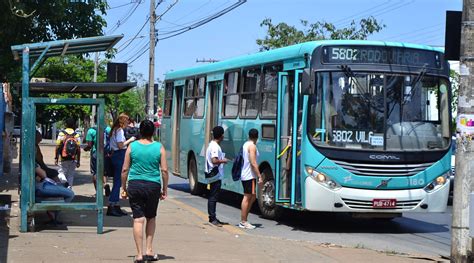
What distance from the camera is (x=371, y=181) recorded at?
1191 cm

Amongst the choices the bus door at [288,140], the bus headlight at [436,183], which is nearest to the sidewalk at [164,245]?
the bus door at [288,140]

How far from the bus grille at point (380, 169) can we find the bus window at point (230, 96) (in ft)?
13.1

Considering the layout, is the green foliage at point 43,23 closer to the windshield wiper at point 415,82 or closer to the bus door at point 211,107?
the bus door at point 211,107

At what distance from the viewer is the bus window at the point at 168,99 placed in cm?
2061

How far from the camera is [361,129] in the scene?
12.0 m

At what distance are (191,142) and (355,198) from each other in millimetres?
7275

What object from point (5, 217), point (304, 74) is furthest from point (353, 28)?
point (5, 217)

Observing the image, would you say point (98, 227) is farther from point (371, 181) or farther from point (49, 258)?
point (371, 181)

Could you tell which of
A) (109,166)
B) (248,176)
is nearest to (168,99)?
(109,166)

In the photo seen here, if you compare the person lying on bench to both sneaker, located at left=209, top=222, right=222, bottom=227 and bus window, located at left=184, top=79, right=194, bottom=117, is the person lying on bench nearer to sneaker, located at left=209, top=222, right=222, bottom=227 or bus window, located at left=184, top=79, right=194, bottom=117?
sneaker, located at left=209, top=222, right=222, bottom=227

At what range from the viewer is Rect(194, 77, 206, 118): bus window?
17.5 meters

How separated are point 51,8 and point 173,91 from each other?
187 inches

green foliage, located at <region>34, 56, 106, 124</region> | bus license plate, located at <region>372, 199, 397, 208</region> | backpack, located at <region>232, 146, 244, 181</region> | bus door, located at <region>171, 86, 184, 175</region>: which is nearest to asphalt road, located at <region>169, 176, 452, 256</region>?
bus license plate, located at <region>372, 199, 397, 208</region>

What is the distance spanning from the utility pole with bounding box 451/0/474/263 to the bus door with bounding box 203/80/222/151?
8.52m
